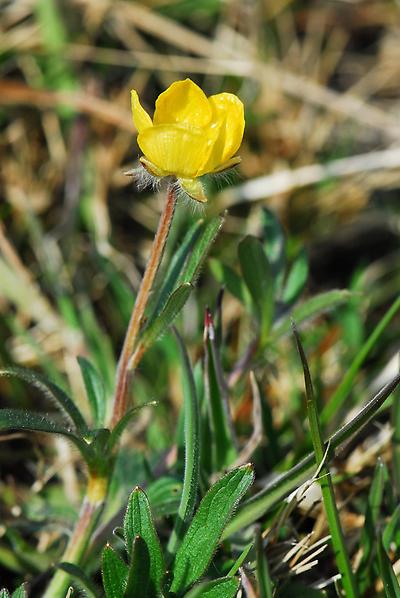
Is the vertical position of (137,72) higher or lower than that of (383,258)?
higher

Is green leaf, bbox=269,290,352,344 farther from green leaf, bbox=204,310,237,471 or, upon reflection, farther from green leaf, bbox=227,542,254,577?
green leaf, bbox=227,542,254,577

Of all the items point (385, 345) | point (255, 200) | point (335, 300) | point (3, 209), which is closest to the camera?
point (335, 300)

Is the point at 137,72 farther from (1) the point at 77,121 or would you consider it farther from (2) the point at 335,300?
(2) the point at 335,300

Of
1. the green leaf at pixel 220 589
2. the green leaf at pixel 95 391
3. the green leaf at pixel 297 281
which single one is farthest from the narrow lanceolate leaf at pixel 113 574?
the green leaf at pixel 297 281

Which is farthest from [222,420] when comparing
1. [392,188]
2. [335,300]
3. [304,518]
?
[392,188]

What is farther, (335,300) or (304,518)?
(335,300)

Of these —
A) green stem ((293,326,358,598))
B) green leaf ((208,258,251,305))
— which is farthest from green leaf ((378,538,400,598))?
green leaf ((208,258,251,305))

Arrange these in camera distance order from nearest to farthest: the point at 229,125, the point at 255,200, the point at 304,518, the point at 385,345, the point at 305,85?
the point at 229,125, the point at 304,518, the point at 385,345, the point at 255,200, the point at 305,85
